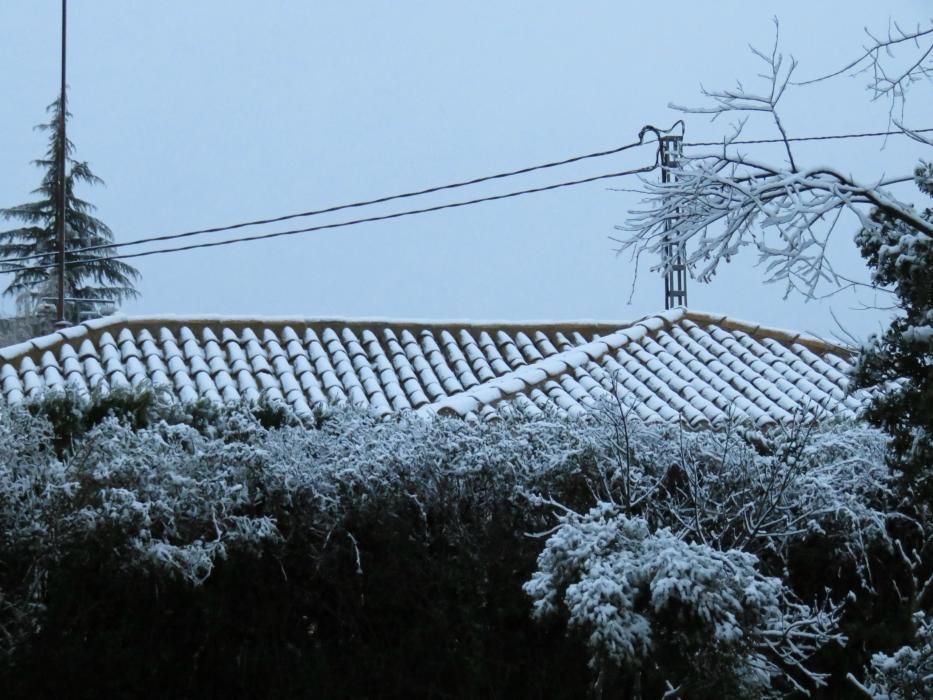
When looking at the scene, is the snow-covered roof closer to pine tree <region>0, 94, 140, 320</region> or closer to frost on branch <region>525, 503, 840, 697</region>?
frost on branch <region>525, 503, 840, 697</region>

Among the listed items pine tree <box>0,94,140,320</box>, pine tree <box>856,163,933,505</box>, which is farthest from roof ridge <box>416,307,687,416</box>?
pine tree <box>0,94,140,320</box>

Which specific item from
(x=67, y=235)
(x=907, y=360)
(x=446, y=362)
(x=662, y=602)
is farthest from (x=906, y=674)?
(x=67, y=235)

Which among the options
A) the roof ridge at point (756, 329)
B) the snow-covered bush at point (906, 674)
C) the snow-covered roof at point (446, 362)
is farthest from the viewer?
the roof ridge at point (756, 329)

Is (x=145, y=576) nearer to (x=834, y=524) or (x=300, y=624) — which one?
(x=300, y=624)

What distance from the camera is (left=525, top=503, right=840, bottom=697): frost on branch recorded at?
5.37 metres

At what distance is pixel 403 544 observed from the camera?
6371 millimetres

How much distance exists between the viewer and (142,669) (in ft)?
20.3

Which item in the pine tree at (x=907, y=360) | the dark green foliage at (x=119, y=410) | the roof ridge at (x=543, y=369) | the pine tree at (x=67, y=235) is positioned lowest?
the pine tree at (x=907, y=360)

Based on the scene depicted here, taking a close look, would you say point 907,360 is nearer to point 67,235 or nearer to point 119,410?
point 119,410

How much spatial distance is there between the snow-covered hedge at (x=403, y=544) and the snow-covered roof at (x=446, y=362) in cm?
513

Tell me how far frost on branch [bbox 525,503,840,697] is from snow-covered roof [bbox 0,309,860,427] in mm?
6109

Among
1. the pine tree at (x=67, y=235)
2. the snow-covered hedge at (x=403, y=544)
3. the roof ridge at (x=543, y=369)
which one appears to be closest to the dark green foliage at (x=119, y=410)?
the snow-covered hedge at (x=403, y=544)

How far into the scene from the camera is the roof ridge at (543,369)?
1210 centimetres

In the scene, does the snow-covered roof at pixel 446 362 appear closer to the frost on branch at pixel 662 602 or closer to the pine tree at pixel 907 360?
the frost on branch at pixel 662 602
